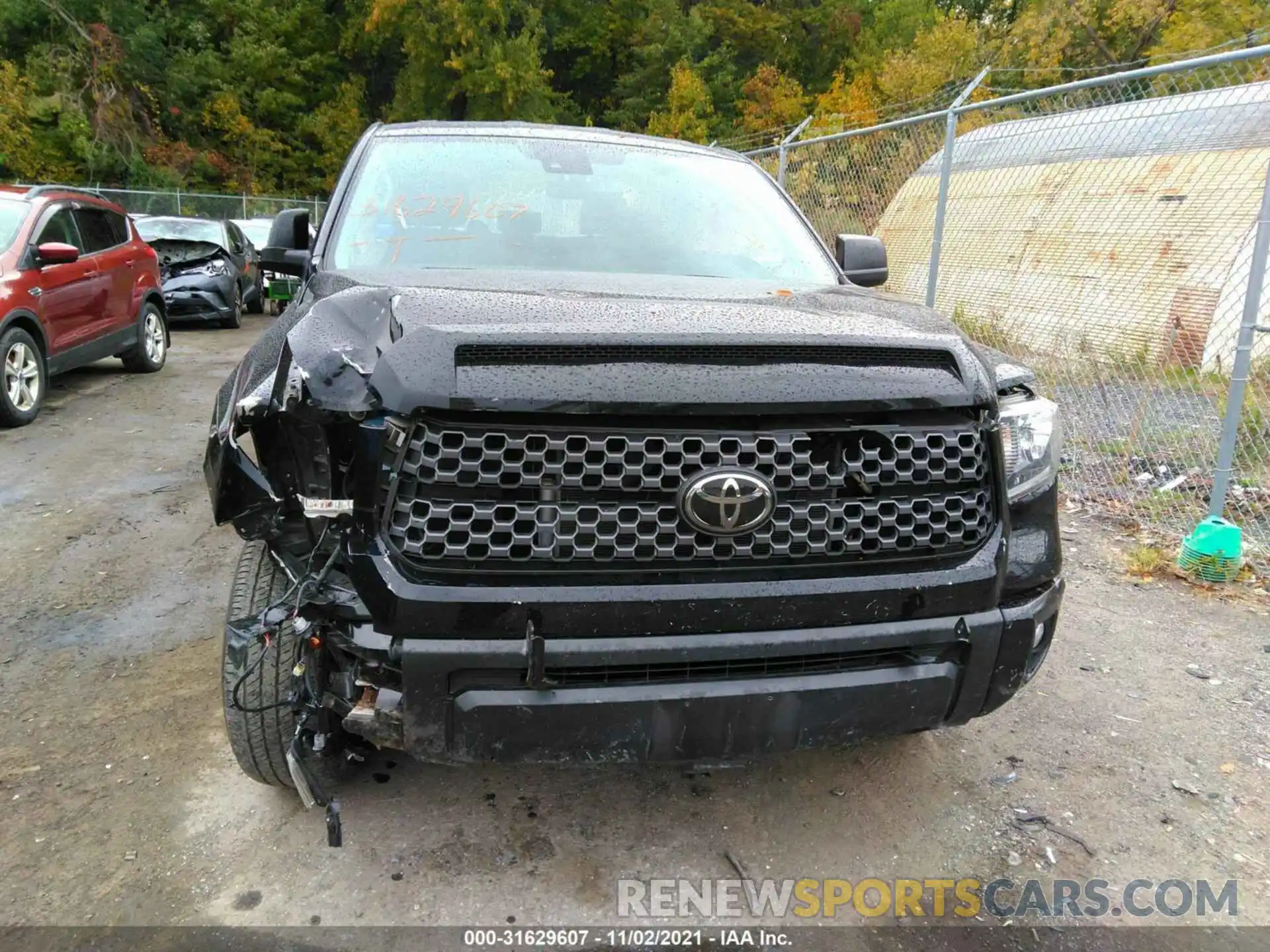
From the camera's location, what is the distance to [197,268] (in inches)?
485

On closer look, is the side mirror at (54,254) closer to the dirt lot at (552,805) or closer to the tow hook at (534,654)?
the dirt lot at (552,805)

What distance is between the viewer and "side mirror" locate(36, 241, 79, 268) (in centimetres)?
681

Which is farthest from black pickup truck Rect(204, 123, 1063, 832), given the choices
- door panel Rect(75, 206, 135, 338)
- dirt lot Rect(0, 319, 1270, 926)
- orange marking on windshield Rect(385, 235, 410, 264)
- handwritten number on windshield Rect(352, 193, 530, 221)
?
door panel Rect(75, 206, 135, 338)

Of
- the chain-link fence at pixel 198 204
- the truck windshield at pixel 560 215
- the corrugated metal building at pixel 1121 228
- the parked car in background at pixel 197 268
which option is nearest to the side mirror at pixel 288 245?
the truck windshield at pixel 560 215

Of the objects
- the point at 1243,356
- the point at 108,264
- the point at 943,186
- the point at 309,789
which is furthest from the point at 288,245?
the point at 108,264

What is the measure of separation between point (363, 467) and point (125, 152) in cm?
3536

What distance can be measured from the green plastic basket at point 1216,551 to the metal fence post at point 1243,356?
0.18 m

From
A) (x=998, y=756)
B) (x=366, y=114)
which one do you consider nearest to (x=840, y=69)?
(x=366, y=114)

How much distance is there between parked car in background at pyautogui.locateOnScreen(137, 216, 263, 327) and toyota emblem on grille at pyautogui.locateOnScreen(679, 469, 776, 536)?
1214 cm

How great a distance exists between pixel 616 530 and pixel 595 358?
0.37 meters

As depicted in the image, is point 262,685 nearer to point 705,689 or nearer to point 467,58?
point 705,689

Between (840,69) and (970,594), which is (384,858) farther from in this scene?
(840,69)

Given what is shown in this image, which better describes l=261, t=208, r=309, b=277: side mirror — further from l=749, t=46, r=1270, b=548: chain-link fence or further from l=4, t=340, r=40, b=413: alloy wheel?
l=4, t=340, r=40, b=413: alloy wheel

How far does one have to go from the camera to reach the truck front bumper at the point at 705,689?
1.85 meters
